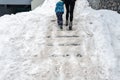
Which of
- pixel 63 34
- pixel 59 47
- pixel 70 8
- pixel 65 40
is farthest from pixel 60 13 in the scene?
pixel 59 47

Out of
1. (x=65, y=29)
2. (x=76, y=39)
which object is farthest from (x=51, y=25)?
(x=76, y=39)

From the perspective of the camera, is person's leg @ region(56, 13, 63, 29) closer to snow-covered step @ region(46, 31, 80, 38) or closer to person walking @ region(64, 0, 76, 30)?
person walking @ region(64, 0, 76, 30)

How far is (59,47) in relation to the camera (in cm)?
862

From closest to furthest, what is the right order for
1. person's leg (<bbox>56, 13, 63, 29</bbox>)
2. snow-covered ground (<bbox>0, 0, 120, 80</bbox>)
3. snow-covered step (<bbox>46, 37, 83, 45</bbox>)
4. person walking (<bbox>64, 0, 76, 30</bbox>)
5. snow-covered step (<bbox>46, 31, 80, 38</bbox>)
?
snow-covered ground (<bbox>0, 0, 120, 80</bbox>), snow-covered step (<bbox>46, 37, 83, 45</bbox>), snow-covered step (<bbox>46, 31, 80, 38</bbox>), person walking (<bbox>64, 0, 76, 30</bbox>), person's leg (<bbox>56, 13, 63, 29</bbox>)

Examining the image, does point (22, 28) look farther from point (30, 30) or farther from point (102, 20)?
point (102, 20)

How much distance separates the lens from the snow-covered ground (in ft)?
24.1

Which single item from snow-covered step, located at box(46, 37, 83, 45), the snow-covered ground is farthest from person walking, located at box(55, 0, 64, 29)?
Answer: snow-covered step, located at box(46, 37, 83, 45)

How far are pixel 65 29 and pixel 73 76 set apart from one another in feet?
9.70

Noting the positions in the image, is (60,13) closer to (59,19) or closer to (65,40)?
(59,19)

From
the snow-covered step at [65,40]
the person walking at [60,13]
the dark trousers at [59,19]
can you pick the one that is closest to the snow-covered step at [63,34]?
the snow-covered step at [65,40]

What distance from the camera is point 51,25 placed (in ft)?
33.6

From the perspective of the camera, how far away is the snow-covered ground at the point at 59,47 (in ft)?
24.1

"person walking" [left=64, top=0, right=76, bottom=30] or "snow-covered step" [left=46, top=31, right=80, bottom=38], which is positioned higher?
"person walking" [left=64, top=0, right=76, bottom=30]

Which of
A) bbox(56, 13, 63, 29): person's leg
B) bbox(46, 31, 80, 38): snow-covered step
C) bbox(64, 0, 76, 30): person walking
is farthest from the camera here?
bbox(56, 13, 63, 29): person's leg
